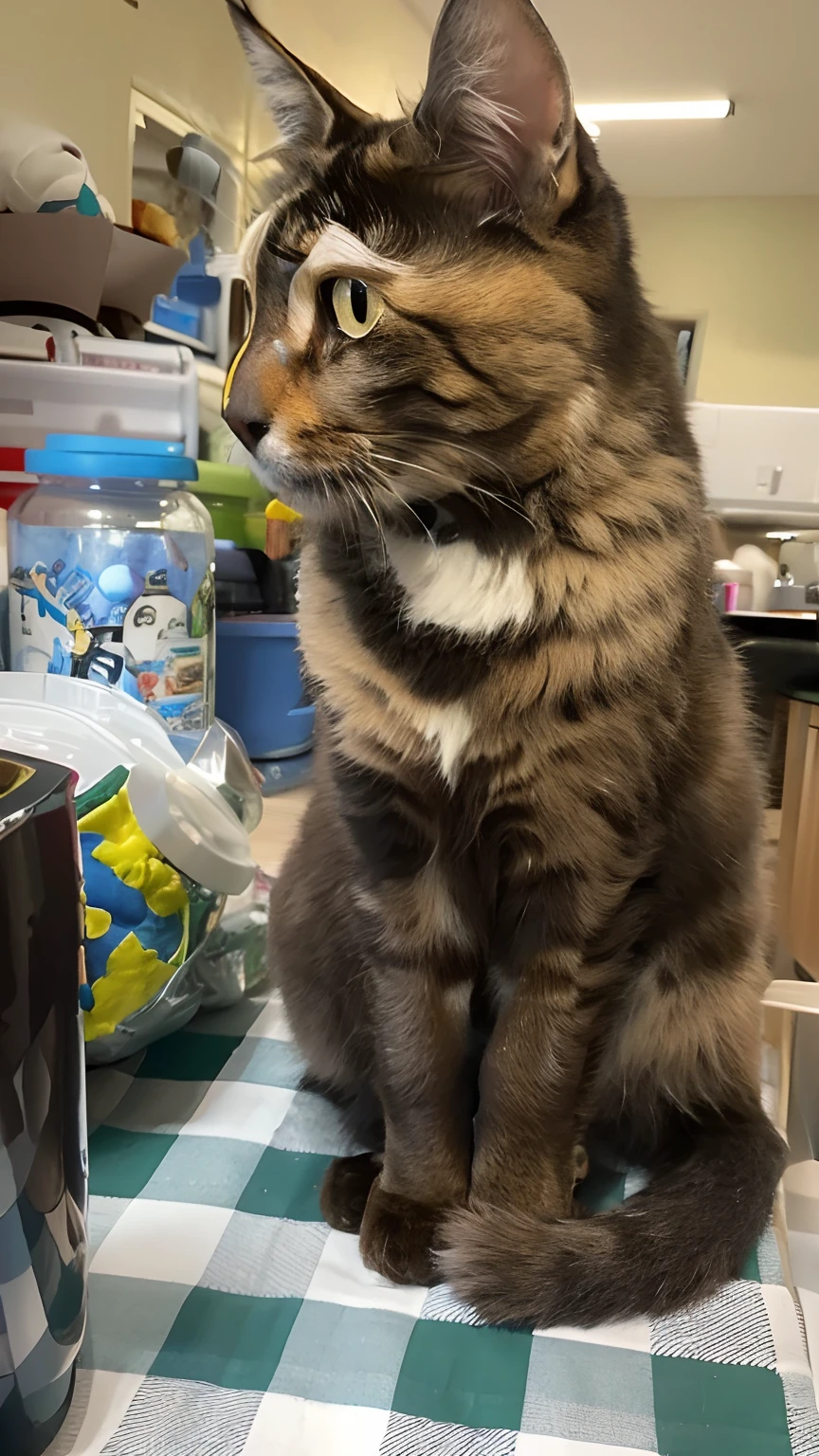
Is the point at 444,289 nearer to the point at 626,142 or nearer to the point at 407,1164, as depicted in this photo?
the point at 407,1164

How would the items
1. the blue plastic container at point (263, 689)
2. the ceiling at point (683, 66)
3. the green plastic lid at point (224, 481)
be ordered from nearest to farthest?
the green plastic lid at point (224, 481) → the blue plastic container at point (263, 689) → the ceiling at point (683, 66)

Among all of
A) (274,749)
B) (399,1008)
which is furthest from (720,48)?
(399,1008)

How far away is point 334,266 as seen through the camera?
1.81ft

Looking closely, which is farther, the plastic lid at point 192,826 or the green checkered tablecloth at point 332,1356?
the plastic lid at point 192,826

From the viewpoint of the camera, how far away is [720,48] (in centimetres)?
327

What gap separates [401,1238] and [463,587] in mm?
433

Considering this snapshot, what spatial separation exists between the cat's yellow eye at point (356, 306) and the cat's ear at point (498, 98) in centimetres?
10

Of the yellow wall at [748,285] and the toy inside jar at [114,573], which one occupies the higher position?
the yellow wall at [748,285]

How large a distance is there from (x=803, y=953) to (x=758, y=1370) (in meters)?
0.84

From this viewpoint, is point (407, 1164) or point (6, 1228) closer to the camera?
point (6, 1228)

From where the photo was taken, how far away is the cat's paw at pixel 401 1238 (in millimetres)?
630

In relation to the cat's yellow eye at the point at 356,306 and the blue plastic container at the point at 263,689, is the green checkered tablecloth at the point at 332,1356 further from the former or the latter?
the blue plastic container at the point at 263,689

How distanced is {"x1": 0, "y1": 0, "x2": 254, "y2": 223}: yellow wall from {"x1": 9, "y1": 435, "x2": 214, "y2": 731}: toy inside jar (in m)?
0.46

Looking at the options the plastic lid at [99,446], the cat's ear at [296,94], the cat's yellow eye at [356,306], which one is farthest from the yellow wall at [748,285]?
the cat's yellow eye at [356,306]
